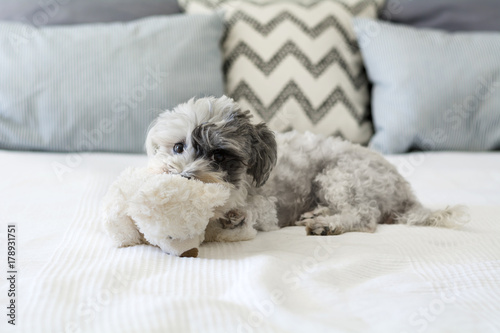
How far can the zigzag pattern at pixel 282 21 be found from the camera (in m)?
2.80

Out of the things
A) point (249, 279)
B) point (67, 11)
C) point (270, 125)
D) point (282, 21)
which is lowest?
point (270, 125)

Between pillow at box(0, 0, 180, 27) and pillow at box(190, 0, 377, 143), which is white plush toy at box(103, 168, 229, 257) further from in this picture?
pillow at box(0, 0, 180, 27)

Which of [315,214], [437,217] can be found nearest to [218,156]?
[315,214]

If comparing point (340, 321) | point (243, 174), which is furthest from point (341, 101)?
point (340, 321)

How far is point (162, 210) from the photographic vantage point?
3.98 ft

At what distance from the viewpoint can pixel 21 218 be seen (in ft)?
5.05

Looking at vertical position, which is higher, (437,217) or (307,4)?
(307,4)

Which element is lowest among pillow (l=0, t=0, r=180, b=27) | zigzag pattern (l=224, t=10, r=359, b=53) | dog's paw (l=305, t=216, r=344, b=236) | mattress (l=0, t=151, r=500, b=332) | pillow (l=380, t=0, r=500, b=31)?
dog's paw (l=305, t=216, r=344, b=236)

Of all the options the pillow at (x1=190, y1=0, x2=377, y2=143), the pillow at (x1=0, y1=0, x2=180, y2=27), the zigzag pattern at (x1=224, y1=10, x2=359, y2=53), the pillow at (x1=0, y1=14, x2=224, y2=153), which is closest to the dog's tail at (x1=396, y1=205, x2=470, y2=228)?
the pillow at (x1=190, y1=0, x2=377, y2=143)

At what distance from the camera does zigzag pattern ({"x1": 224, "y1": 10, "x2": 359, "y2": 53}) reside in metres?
2.80

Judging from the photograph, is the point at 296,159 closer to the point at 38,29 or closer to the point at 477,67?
the point at 477,67

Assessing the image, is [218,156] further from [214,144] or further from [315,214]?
[315,214]

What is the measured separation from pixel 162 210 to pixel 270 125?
154 cm

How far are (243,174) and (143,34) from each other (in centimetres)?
135
